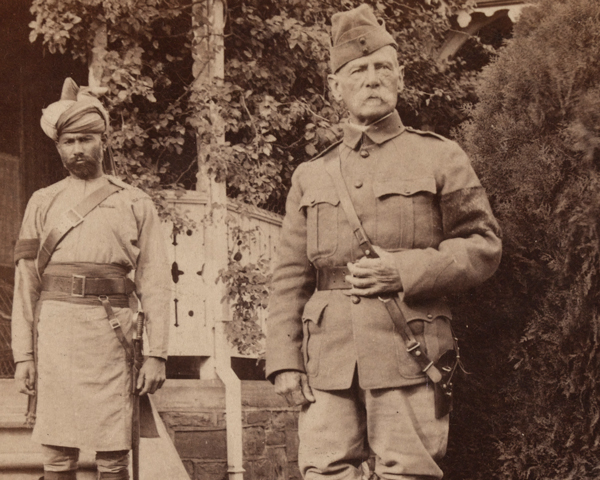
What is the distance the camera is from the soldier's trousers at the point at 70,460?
4008 mm

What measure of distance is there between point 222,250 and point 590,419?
10.5 feet

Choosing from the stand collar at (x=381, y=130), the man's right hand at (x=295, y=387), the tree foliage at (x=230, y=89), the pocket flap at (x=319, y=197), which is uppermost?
the tree foliage at (x=230, y=89)

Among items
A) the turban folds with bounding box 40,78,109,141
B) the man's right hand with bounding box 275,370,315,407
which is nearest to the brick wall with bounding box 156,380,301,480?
the turban folds with bounding box 40,78,109,141

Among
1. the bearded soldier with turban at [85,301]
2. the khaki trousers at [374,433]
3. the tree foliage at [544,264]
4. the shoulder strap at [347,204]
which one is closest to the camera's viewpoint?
the khaki trousers at [374,433]

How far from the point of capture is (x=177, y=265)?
6.38 m

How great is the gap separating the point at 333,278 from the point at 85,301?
1461 mm

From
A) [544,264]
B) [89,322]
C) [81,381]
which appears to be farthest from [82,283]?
[544,264]

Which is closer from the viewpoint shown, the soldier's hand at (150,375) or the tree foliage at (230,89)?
the soldier's hand at (150,375)

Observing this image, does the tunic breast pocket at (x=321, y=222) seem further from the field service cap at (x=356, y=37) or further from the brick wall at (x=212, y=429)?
the brick wall at (x=212, y=429)

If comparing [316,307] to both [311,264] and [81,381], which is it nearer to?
[311,264]

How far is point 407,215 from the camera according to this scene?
3125 millimetres

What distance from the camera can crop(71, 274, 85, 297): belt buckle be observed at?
13.4 ft

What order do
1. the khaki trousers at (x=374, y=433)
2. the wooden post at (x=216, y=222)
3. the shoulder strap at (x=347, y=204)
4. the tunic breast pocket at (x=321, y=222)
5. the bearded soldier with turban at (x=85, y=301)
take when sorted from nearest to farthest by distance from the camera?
the khaki trousers at (x=374, y=433), the shoulder strap at (x=347, y=204), the tunic breast pocket at (x=321, y=222), the bearded soldier with turban at (x=85, y=301), the wooden post at (x=216, y=222)

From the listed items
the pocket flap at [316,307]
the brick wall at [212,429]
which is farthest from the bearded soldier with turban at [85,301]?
the brick wall at [212,429]
